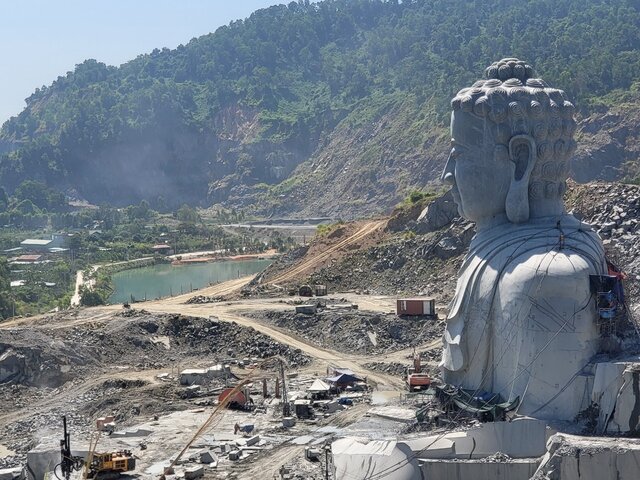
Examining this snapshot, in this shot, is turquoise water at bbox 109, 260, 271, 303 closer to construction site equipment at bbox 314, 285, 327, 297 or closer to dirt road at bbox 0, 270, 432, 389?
dirt road at bbox 0, 270, 432, 389

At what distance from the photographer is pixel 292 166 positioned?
144375 mm

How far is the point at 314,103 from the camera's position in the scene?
160 meters

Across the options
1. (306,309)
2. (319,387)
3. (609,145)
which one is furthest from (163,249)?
(319,387)

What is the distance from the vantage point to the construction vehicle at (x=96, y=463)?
79.9ft

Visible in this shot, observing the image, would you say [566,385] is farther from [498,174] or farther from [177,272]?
[177,272]

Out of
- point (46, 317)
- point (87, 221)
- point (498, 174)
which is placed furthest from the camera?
point (87, 221)

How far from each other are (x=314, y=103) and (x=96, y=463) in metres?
137

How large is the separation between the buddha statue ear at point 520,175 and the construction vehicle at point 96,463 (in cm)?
975

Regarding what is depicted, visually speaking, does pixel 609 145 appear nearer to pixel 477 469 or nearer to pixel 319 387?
pixel 319 387

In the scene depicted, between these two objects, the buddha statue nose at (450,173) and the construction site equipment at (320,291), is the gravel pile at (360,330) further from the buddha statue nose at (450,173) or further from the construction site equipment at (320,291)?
the buddha statue nose at (450,173)

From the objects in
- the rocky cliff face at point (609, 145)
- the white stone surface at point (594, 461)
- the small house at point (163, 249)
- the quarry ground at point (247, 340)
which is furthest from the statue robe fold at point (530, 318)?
the small house at point (163, 249)

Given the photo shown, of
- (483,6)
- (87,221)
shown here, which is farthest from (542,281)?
(483,6)

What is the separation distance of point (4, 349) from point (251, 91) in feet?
428

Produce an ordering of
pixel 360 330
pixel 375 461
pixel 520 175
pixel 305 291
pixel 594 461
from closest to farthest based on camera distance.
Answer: pixel 594 461 → pixel 375 461 → pixel 520 175 → pixel 360 330 → pixel 305 291
